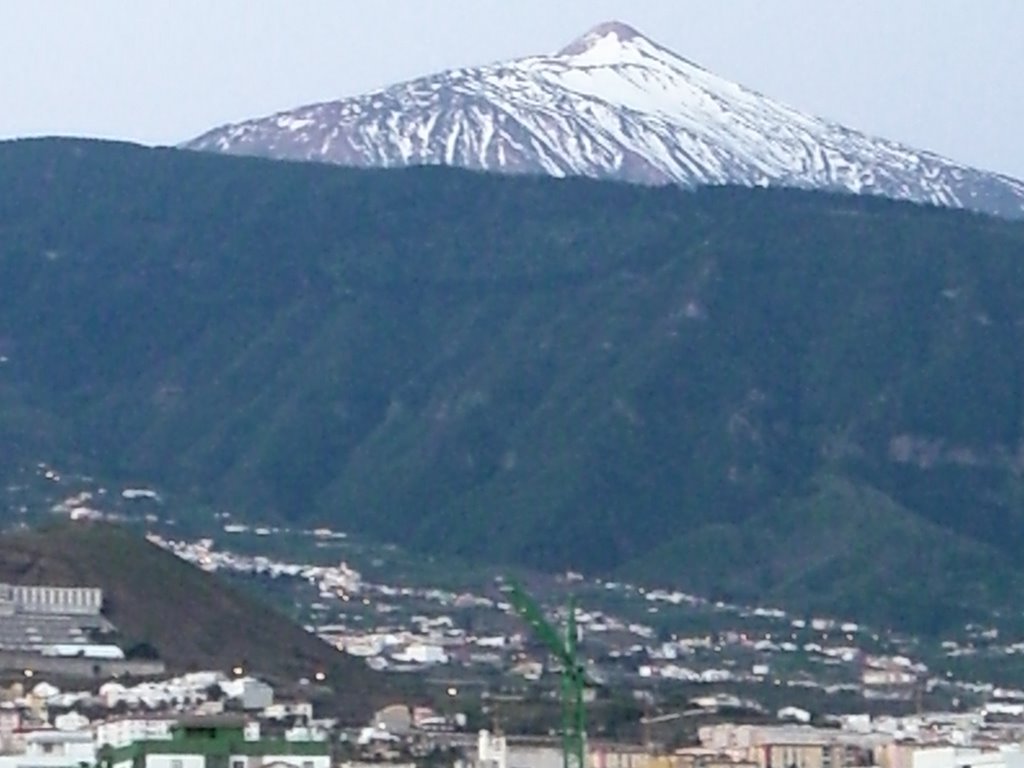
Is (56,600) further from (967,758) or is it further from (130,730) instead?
(967,758)

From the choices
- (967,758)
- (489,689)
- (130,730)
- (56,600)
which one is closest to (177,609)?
(56,600)

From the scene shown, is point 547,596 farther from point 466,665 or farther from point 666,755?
point 666,755

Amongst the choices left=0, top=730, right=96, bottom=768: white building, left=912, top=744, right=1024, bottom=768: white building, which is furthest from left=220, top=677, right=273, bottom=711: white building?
left=912, top=744, right=1024, bottom=768: white building

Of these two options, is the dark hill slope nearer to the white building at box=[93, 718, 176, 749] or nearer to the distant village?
the distant village

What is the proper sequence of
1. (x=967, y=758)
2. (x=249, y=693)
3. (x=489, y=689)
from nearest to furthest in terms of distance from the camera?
1. (x=967, y=758)
2. (x=249, y=693)
3. (x=489, y=689)

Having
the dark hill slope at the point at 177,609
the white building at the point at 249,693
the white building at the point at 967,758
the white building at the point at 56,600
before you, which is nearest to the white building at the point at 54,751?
the white building at the point at 249,693

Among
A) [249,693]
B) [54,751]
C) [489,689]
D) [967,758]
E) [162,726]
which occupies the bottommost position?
[967,758]

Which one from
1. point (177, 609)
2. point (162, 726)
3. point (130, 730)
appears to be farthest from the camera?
point (177, 609)

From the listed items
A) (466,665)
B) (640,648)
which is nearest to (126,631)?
(466,665)
